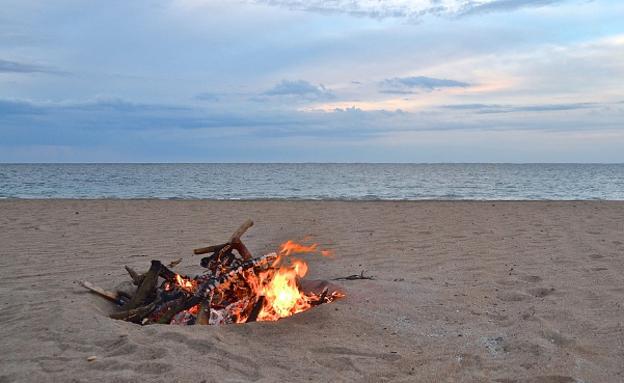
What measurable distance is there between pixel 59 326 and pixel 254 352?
1.78m

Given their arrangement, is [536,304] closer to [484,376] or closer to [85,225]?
[484,376]

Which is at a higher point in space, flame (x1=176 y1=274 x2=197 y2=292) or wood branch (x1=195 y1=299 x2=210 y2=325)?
flame (x1=176 y1=274 x2=197 y2=292)

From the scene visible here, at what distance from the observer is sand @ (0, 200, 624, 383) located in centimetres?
403

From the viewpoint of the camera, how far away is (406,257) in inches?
342

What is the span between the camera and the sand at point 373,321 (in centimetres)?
403

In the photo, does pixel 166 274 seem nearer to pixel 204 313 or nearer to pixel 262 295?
pixel 204 313

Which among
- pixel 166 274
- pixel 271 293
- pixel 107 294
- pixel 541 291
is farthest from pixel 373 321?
pixel 107 294

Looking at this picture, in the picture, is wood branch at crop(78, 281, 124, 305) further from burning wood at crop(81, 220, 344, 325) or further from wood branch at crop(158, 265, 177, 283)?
wood branch at crop(158, 265, 177, 283)

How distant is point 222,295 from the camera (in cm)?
535

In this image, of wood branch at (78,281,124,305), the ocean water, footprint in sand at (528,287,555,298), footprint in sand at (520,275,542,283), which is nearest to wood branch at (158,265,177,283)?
wood branch at (78,281,124,305)

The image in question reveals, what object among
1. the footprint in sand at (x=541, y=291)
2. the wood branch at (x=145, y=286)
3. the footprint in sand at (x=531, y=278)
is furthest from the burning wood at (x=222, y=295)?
the footprint in sand at (x=531, y=278)

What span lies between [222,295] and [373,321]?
1.54m

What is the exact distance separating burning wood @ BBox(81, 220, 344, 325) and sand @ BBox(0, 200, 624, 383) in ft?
0.96

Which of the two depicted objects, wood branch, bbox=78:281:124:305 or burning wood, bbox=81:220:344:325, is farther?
wood branch, bbox=78:281:124:305
